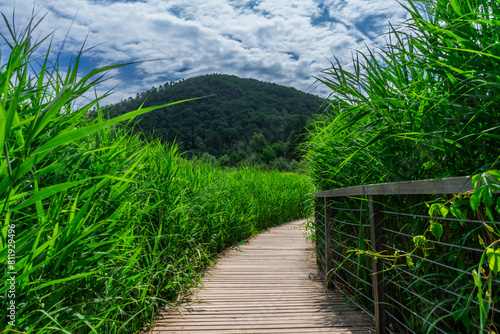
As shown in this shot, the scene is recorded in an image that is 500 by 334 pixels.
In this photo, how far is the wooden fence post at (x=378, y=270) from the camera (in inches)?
85.9

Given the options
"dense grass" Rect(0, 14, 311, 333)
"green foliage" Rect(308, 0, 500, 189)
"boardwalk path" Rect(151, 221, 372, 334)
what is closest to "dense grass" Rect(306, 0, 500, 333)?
"green foliage" Rect(308, 0, 500, 189)

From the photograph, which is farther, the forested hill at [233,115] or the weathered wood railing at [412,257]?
the forested hill at [233,115]

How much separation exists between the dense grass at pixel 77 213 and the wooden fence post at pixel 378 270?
1.62 metres

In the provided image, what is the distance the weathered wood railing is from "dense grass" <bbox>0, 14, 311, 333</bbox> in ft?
4.72

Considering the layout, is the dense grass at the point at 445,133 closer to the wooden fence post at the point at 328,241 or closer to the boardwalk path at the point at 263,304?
the boardwalk path at the point at 263,304

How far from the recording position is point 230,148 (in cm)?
4391

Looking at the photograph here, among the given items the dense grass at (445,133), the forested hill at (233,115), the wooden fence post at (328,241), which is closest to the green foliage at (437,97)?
the dense grass at (445,133)

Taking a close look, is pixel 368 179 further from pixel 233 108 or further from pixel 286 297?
pixel 233 108

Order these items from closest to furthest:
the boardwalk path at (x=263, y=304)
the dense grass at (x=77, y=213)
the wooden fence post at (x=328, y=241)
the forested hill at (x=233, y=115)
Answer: the dense grass at (x=77, y=213), the boardwalk path at (x=263, y=304), the wooden fence post at (x=328, y=241), the forested hill at (x=233, y=115)

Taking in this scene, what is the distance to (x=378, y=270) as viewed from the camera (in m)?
2.21

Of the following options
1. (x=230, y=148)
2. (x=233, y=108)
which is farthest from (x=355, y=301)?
(x=233, y=108)

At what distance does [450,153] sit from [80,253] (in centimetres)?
198

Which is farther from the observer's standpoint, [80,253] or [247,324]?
[247,324]

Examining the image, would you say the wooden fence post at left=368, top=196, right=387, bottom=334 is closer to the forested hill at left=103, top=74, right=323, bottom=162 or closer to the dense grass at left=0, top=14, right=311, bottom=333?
the dense grass at left=0, top=14, right=311, bottom=333
